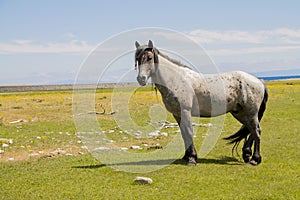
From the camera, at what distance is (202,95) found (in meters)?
10.6

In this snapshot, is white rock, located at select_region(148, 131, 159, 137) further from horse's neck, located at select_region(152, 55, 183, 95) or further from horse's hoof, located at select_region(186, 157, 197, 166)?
horse's neck, located at select_region(152, 55, 183, 95)

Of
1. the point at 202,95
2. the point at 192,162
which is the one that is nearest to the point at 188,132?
the point at 192,162

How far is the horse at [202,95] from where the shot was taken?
401 inches

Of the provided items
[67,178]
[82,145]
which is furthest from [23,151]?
[67,178]

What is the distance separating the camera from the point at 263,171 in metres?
9.70

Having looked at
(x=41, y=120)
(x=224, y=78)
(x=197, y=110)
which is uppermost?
(x=224, y=78)

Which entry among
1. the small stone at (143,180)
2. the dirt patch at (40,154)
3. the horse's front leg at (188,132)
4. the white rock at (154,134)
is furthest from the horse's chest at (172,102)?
the white rock at (154,134)

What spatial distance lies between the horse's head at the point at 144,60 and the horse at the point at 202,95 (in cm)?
6

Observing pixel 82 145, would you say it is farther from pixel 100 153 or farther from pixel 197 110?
pixel 197 110

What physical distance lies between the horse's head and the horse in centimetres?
6

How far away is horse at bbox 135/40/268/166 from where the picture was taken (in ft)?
33.4

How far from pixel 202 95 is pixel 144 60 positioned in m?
2.24

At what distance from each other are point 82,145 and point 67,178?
5479 mm

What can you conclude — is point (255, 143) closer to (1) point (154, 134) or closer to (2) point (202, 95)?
(2) point (202, 95)
